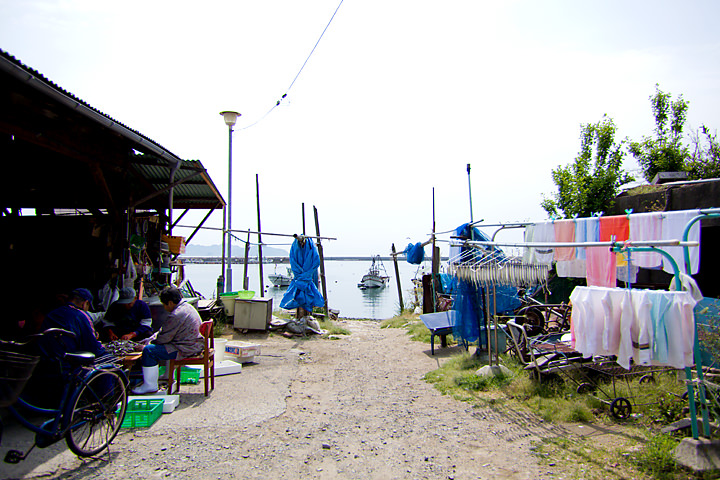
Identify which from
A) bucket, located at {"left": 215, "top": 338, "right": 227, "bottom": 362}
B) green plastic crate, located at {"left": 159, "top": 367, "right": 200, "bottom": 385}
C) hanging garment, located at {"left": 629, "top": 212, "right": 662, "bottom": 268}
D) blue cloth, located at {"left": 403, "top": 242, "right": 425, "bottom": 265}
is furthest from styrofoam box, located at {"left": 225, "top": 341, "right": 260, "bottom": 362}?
hanging garment, located at {"left": 629, "top": 212, "right": 662, "bottom": 268}

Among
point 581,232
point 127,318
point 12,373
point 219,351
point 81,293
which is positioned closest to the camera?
point 12,373

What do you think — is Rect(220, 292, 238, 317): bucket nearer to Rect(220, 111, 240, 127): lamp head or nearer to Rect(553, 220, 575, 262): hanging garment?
Rect(220, 111, 240, 127): lamp head

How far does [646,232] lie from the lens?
5.27 meters

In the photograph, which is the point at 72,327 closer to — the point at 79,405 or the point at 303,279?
the point at 79,405

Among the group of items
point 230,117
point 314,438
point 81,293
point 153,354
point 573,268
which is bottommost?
point 314,438

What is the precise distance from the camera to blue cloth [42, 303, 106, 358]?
4434mm

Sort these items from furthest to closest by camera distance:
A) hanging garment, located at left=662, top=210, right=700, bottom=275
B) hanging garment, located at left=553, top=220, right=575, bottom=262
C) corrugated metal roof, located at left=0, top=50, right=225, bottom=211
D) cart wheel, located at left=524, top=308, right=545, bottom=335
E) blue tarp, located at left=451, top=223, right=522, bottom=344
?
1. cart wheel, located at left=524, top=308, right=545, bottom=335
2. blue tarp, located at left=451, top=223, right=522, bottom=344
3. hanging garment, located at left=553, top=220, right=575, bottom=262
4. corrugated metal roof, located at left=0, top=50, right=225, bottom=211
5. hanging garment, located at left=662, top=210, right=700, bottom=275

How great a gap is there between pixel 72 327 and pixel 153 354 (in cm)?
137

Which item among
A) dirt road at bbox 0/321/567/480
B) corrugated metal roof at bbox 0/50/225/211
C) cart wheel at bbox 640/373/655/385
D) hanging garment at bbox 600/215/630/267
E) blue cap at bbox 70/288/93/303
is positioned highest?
corrugated metal roof at bbox 0/50/225/211

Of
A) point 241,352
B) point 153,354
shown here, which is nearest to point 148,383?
point 153,354

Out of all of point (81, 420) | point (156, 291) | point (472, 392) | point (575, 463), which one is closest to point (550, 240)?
point (472, 392)

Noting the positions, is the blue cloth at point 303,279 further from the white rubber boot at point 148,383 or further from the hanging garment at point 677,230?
the hanging garment at point 677,230

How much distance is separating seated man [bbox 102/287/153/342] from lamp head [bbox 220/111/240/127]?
5.71 metres

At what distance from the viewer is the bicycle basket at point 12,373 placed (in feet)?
10.8
